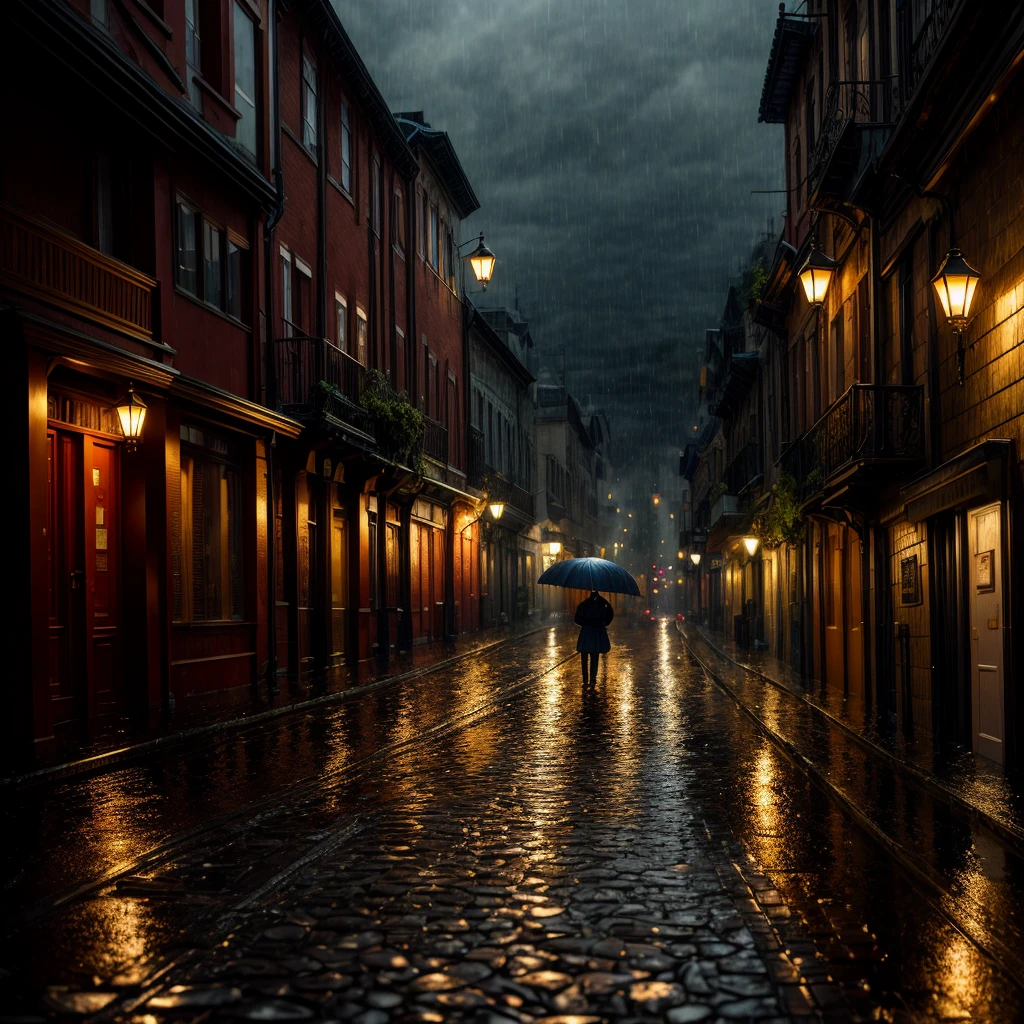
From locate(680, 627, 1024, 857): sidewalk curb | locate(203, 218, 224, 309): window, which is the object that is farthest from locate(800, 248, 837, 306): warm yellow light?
locate(203, 218, 224, 309): window

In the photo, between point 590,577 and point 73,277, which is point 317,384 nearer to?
point 590,577

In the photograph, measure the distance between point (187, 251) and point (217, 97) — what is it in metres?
2.59

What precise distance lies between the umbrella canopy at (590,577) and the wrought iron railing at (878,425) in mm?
4574

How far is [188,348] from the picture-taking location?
17.7m

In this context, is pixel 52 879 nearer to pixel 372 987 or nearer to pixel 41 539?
pixel 372 987

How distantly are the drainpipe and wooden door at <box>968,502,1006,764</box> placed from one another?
1041cm

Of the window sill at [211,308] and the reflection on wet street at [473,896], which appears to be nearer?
the reflection on wet street at [473,896]

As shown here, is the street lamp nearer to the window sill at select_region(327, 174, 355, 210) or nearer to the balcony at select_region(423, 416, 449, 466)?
the window sill at select_region(327, 174, 355, 210)

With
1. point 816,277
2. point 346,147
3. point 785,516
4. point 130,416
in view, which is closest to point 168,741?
point 130,416

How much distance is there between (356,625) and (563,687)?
699cm

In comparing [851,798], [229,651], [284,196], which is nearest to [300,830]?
[851,798]

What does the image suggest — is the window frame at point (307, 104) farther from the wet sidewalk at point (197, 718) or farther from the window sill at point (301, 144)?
the wet sidewalk at point (197, 718)

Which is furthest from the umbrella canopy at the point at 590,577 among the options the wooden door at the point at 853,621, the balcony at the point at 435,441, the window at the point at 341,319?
the balcony at the point at 435,441

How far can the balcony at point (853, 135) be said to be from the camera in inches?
647
